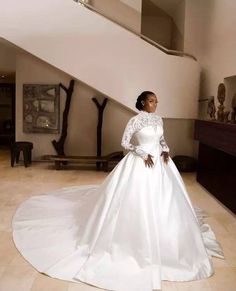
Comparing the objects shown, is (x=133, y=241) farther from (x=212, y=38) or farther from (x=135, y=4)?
(x=135, y=4)

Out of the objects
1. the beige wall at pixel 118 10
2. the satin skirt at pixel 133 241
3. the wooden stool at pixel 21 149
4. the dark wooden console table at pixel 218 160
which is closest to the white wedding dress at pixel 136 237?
the satin skirt at pixel 133 241

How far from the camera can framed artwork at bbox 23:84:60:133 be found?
6742 mm

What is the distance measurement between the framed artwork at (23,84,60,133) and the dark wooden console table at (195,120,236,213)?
325 cm

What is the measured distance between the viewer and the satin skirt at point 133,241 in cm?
224

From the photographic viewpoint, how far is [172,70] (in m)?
5.54

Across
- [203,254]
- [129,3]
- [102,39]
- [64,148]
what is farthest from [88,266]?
[129,3]

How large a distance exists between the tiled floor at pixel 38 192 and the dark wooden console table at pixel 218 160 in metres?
0.16

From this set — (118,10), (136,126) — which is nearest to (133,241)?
(136,126)

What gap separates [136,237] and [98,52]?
152 inches

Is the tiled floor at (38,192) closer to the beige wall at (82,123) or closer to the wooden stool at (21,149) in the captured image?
the wooden stool at (21,149)

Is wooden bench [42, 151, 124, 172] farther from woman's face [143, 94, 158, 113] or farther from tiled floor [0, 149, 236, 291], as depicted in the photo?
woman's face [143, 94, 158, 113]

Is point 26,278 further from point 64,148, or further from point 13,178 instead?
point 64,148

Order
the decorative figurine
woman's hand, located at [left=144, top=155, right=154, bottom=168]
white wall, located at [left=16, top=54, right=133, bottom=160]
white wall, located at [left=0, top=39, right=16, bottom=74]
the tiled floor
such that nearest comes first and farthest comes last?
the tiled floor
woman's hand, located at [left=144, top=155, right=154, bottom=168]
the decorative figurine
white wall, located at [left=16, top=54, right=133, bottom=160]
white wall, located at [left=0, top=39, right=16, bottom=74]

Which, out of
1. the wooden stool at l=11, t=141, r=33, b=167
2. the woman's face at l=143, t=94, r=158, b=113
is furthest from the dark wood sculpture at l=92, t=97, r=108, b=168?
the woman's face at l=143, t=94, r=158, b=113
